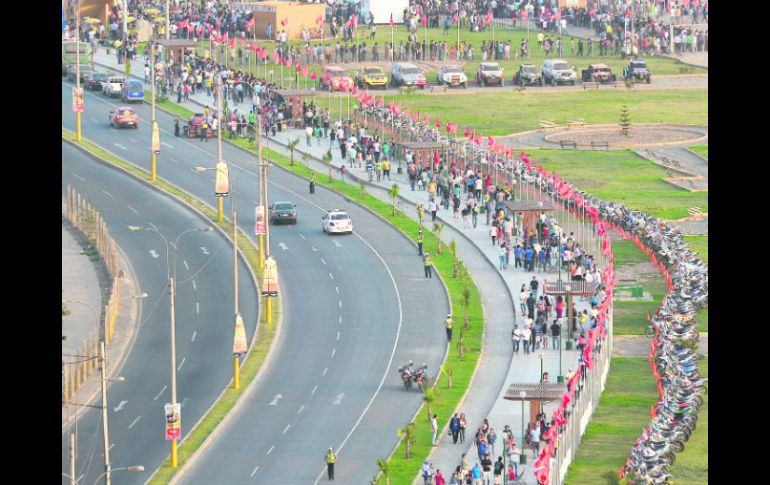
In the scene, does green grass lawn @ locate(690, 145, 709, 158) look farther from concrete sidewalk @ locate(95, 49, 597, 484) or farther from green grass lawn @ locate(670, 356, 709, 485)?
green grass lawn @ locate(670, 356, 709, 485)

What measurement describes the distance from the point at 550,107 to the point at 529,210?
1822 inches

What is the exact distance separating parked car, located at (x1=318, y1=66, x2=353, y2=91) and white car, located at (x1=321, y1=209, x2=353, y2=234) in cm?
3552

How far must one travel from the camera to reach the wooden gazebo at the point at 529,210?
103 meters

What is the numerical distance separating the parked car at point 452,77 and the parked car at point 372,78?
16.6 feet

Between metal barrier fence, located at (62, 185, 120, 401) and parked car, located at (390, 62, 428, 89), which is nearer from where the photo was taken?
metal barrier fence, located at (62, 185, 120, 401)

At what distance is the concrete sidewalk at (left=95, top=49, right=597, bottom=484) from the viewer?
75.8 m

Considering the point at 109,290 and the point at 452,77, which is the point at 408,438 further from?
the point at 452,77

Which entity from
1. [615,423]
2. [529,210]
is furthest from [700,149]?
[615,423]

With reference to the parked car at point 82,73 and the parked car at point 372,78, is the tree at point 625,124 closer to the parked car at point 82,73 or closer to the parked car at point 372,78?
the parked car at point 372,78

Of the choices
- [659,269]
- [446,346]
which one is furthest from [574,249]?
[446,346]

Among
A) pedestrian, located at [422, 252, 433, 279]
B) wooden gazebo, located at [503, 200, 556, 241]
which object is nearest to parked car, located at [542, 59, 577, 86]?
wooden gazebo, located at [503, 200, 556, 241]

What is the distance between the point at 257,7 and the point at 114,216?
2301 inches

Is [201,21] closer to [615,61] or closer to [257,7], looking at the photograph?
[257,7]

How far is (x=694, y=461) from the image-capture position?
69125 millimetres
